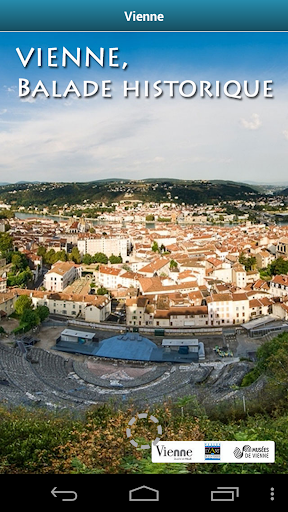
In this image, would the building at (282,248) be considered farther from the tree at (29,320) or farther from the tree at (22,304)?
the tree at (29,320)

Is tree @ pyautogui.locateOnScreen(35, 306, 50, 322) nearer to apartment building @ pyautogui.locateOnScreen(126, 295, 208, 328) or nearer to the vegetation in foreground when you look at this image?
apartment building @ pyautogui.locateOnScreen(126, 295, 208, 328)

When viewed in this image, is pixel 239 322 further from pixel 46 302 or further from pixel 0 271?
pixel 0 271

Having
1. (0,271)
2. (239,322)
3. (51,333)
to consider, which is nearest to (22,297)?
(51,333)

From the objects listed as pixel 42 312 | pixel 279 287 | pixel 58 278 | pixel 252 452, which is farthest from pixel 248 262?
pixel 252 452

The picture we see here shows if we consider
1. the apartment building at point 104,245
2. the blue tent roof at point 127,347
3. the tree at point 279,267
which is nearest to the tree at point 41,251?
the apartment building at point 104,245

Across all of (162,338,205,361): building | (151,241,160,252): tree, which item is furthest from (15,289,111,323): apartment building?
(151,241,160,252): tree

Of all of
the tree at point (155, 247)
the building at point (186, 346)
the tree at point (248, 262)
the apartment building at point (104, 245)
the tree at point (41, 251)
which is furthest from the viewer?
the apartment building at point (104, 245)
